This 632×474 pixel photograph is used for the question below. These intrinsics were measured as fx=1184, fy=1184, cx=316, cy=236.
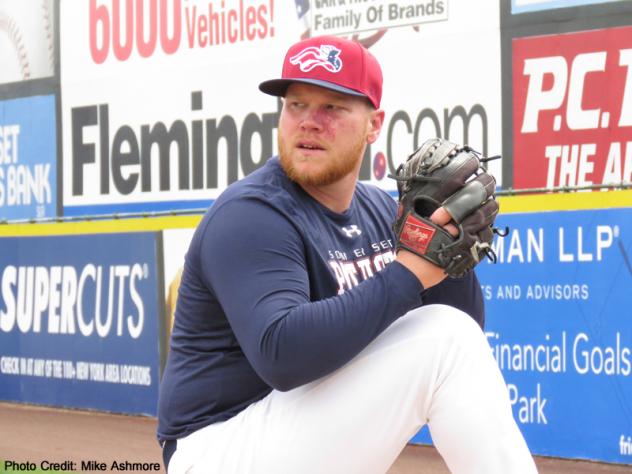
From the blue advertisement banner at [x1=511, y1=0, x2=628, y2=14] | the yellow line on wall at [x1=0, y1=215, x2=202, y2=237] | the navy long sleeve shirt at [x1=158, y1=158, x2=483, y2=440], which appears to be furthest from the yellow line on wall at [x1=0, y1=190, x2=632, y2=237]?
the navy long sleeve shirt at [x1=158, y1=158, x2=483, y2=440]

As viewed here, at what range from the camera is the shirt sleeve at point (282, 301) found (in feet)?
8.56

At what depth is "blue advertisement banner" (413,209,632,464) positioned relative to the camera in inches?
222

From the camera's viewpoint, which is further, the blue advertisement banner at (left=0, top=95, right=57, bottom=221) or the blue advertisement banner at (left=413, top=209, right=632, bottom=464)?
the blue advertisement banner at (left=0, top=95, right=57, bottom=221)

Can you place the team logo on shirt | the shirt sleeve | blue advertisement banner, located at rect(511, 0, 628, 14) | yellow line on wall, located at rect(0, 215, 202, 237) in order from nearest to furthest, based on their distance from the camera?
the shirt sleeve
the team logo on shirt
blue advertisement banner, located at rect(511, 0, 628, 14)
yellow line on wall, located at rect(0, 215, 202, 237)

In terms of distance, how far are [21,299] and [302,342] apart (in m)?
6.17

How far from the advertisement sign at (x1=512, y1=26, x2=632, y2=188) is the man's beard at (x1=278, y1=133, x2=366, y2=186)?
3021 millimetres

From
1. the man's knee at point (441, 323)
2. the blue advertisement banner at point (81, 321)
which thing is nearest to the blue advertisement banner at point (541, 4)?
the blue advertisement banner at point (81, 321)

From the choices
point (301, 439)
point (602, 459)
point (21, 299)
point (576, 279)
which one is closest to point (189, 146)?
point (21, 299)

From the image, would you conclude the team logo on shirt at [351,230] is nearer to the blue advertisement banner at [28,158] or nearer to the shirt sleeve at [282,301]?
the shirt sleeve at [282,301]

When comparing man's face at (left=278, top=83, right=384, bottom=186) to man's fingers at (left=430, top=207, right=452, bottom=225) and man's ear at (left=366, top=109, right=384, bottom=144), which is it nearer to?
man's ear at (left=366, top=109, right=384, bottom=144)

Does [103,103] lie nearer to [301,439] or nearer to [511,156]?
[511,156]

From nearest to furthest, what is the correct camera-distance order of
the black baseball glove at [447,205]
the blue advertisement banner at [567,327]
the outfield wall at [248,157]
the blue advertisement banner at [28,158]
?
the black baseball glove at [447,205]
the blue advertisement banner at [567,327]
the outfield wall at [248,157]
the blue advertisement banner at [28,158]

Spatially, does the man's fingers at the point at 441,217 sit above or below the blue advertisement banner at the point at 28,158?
below

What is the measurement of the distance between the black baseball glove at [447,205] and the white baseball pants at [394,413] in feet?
0.46
